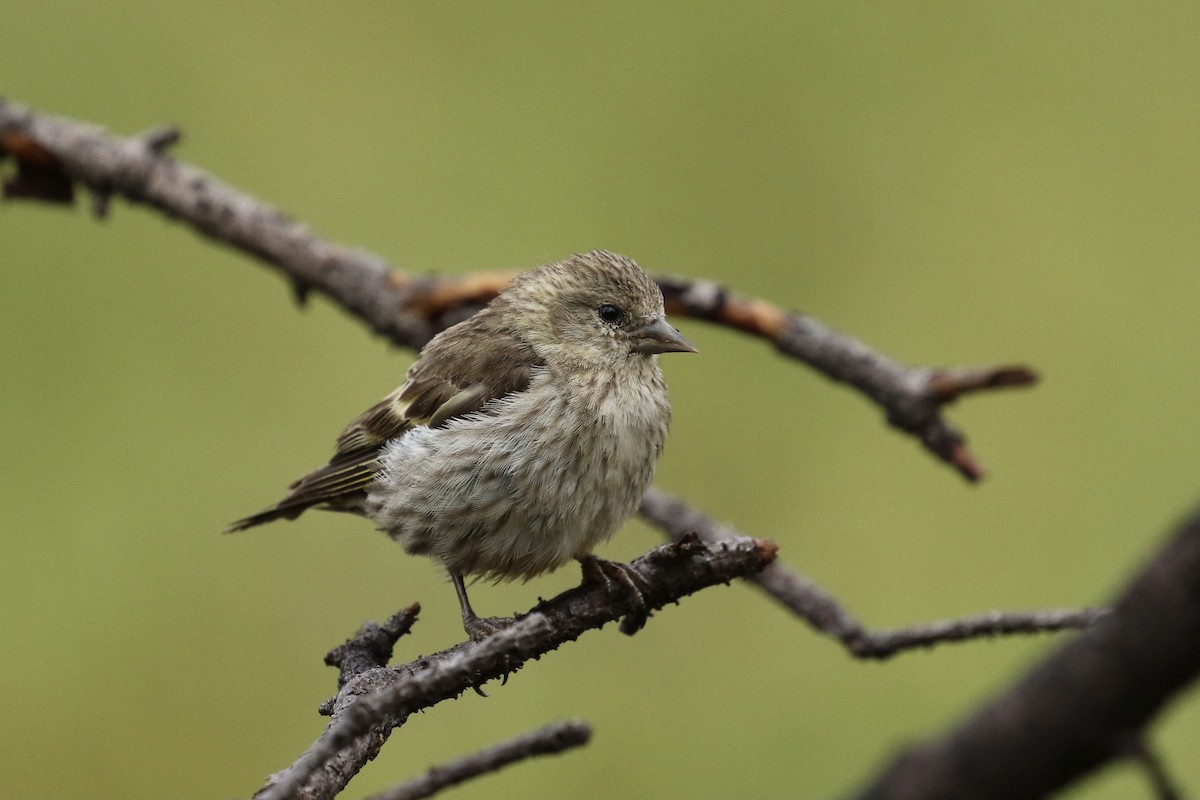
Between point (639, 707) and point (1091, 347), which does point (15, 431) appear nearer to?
point (639, 707)

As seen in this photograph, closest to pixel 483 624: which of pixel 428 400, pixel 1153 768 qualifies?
pixel 428 400

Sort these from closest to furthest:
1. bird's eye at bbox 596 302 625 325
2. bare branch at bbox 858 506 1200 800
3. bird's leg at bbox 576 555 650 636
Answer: bare branch at bbox 858 506 1200 800
bird's leg at bbox 576 555 650 636
bird's eye at bbox 596 302 625 325

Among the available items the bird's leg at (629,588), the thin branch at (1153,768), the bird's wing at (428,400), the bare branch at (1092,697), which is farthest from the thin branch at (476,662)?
the bird's wing at (428,400)

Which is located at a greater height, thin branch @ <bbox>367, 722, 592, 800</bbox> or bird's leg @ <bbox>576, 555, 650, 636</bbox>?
bird's leg @ <bbox>576, 555, 650, 636</bbox>

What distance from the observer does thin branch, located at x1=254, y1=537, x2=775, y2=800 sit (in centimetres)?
151

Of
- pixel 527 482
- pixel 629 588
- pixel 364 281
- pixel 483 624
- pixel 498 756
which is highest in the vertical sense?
pixel 364 281

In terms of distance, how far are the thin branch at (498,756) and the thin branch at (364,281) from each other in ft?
6.41

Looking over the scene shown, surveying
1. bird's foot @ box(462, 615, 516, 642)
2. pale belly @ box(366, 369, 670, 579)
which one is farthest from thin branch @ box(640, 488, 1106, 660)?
bird's foot @ box(462, 615, 516, 642)

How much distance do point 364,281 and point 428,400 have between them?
0.59 meters

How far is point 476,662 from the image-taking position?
67.7 inches

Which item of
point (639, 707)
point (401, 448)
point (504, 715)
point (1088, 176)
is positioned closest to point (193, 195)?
point (401, 448)

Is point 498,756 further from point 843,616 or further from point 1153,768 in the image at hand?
point 843,616

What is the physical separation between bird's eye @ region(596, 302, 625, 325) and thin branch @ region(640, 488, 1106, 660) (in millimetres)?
483

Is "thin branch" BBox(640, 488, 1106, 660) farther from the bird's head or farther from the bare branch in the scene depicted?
the bare branch
